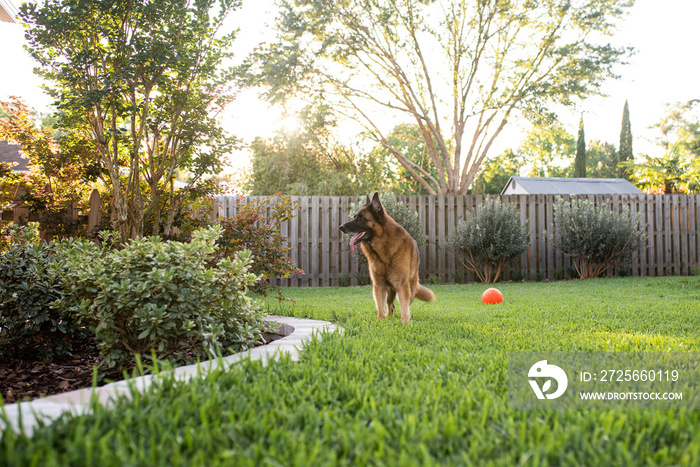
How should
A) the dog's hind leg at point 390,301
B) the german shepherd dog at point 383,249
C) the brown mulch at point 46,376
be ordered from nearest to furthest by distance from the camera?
1. the brown mulch at point 46,376
2. the german shepherd dog at point 383,249
3. the dog's hind leg at point 390,301

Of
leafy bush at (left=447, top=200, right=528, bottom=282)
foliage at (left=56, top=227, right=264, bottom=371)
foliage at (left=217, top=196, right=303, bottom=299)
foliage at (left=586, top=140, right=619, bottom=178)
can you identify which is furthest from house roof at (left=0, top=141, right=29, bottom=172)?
foliage at (left=586, top=140, right=619, bottom=178)

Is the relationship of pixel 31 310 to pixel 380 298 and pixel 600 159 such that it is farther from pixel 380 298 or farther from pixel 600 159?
pixel 600 159

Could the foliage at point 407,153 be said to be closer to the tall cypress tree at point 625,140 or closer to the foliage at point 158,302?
the tall cypress tree at point 625,140

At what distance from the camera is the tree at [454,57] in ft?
49.4

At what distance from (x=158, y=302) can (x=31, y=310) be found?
0.92m

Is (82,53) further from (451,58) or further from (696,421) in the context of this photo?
(451,58)

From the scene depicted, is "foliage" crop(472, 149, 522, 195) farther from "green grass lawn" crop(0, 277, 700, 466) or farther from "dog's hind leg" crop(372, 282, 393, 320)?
"green grass lawn" crop(0, 277, 700, 466)

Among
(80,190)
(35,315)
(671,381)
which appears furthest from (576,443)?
(80,190)

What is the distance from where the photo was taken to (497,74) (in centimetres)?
1662

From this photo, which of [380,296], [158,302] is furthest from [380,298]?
[158,302]

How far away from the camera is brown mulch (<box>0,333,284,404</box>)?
2.34 meters

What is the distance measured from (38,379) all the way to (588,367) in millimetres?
3056

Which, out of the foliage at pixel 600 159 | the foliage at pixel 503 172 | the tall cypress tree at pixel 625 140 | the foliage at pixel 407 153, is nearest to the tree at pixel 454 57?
the foliage at pixel 407 153

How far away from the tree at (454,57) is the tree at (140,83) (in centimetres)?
1013
